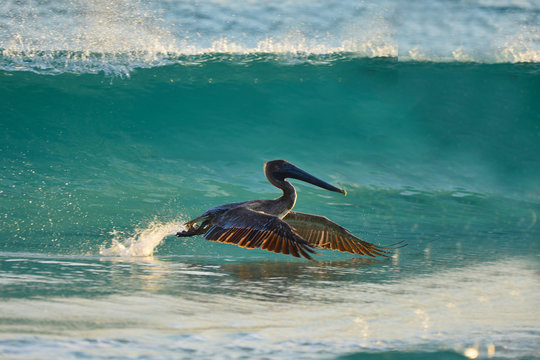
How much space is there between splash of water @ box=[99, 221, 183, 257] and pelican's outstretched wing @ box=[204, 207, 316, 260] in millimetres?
1122

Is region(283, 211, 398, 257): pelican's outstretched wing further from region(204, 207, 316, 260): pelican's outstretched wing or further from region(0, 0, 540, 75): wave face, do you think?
region(0, 0, 540, 75): wave face

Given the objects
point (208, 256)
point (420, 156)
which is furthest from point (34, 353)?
point (420, 156)

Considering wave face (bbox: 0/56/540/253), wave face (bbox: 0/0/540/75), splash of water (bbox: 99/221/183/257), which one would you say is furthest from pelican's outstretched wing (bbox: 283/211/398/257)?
wave face (bbox: 0/0/540/75)

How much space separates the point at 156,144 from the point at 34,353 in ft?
32.7

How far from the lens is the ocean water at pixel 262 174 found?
3.31 m

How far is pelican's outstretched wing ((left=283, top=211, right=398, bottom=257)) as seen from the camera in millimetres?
6156

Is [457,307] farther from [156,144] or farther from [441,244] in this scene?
[156,144]

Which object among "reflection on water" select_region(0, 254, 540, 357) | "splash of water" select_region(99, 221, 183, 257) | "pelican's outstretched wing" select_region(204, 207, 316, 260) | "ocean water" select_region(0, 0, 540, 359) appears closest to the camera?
"reflection on water" select_region(0, 254, 540, 357)

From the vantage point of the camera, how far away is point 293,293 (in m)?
4.32

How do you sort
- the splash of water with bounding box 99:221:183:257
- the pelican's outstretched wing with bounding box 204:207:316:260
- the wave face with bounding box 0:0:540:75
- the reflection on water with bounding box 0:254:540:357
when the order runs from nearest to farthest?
the reflection on water with bounding box 0:254:540:357 → the pelican's outstretched wing with bounding box 204:207:316:260 → the splash of water with bounding box 99:221:183:257 → the wave face with bounding box 0:0:540:75

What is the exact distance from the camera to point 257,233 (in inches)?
199

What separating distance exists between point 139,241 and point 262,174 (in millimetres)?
5281

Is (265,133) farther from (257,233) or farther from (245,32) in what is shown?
(257,233)

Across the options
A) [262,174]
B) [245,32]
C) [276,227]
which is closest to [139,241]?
[276,227]
